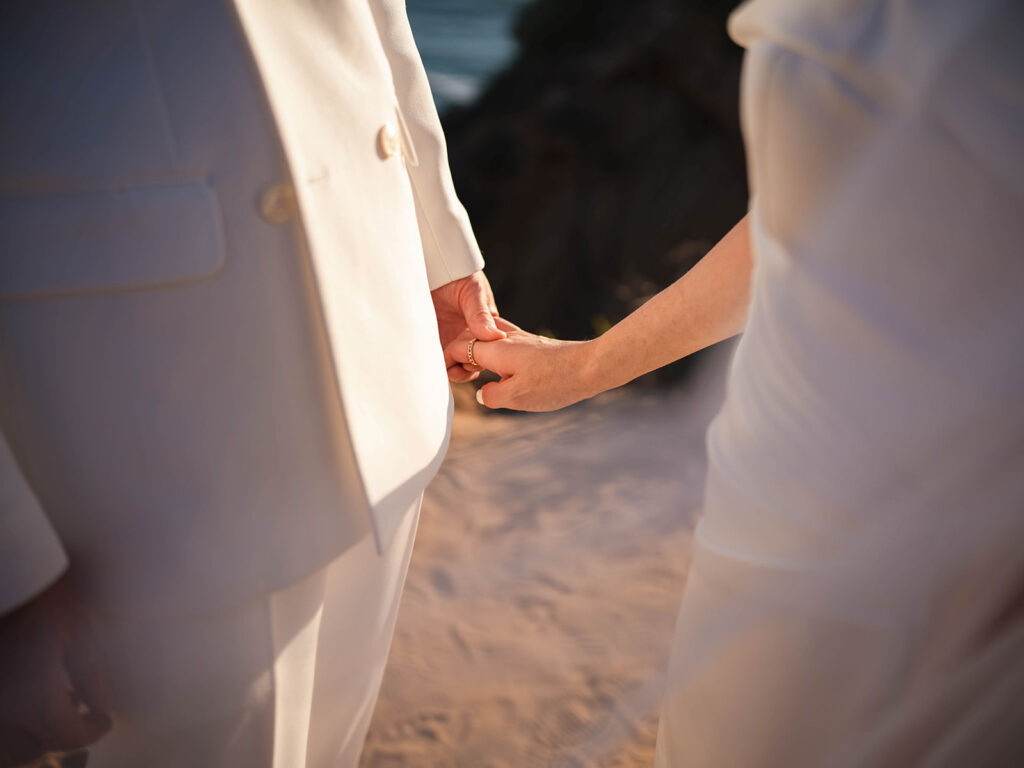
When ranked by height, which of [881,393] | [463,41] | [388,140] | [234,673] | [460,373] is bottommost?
[463,41]

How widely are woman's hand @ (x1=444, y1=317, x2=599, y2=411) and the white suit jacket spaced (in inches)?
16.0

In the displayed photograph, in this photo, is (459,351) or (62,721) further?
(459,351)

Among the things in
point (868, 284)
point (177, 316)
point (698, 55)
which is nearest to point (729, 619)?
point (868, 284)

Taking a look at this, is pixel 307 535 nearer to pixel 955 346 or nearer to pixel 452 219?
pixel 452 219

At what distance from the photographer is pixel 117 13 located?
2.33ft

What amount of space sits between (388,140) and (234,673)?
2.17ft

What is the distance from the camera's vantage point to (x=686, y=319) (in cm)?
109

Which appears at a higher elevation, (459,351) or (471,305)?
(471,305)

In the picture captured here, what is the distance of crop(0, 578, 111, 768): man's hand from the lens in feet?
2.64

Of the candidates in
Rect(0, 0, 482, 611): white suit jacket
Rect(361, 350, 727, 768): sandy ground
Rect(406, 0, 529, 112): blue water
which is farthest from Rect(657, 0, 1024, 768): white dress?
Rect(406, 0, 529, 112): blue water

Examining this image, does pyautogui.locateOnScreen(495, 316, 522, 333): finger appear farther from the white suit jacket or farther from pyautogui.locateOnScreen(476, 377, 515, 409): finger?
the white suit jacket

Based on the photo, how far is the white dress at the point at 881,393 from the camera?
1.77 ft

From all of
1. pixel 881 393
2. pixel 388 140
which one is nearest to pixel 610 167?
pixel 388 140

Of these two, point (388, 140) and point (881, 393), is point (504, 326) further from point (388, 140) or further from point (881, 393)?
point (881, 393)
